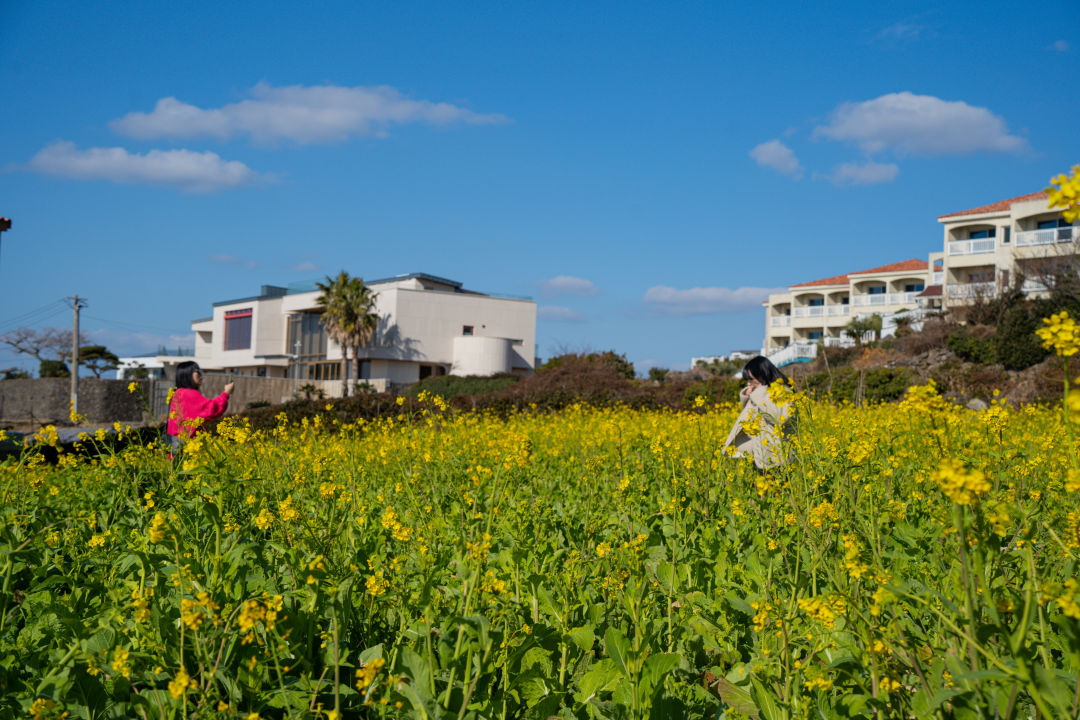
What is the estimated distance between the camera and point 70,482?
18.3 ft

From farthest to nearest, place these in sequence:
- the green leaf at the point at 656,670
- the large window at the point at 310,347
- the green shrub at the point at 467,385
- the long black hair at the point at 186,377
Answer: the large window at the point at 310,347
the green shrub at the point at 467,385
the long black hair at the point at 186,377
the green leaf at the point at 656,670

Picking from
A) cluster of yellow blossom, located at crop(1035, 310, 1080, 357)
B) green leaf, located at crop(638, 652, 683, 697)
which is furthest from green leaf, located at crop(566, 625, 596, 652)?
cluster of yellow blossom, located at crop(1035, 310, 1080, 357)

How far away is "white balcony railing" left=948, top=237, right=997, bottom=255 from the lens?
135 ft

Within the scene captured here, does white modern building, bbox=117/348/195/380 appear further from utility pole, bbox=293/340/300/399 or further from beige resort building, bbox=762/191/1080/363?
beige resort building, bbox=762/191/1080/363

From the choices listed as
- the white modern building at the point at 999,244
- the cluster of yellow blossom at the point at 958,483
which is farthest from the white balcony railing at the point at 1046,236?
the cluster of yellow blossom at the point at 958,483

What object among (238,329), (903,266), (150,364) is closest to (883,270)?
(903,266)

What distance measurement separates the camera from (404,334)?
48.0m

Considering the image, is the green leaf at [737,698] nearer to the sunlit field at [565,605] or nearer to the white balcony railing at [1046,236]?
the sunlit field at [565,605]

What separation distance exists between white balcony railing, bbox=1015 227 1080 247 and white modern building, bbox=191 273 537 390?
1202 inches

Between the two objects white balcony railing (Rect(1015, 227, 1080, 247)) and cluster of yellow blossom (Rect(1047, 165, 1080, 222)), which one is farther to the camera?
white balcony railing (Rect(1015, 227, 1080, 247))

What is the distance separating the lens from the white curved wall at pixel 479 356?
157 ft

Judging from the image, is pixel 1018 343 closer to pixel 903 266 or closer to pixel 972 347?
pixel 972 347

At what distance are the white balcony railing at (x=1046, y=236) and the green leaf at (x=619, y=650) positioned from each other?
42.9m

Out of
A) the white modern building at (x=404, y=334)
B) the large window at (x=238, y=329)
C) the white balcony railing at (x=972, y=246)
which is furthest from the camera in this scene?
the large window at (x=238, y=329)
